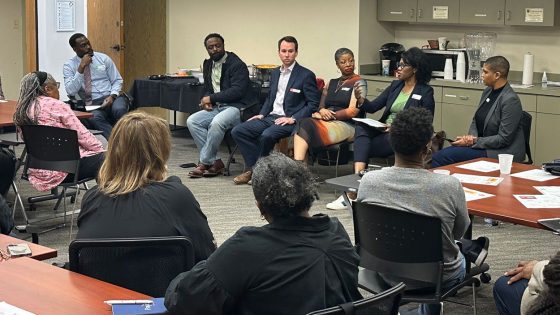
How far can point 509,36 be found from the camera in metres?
8.24

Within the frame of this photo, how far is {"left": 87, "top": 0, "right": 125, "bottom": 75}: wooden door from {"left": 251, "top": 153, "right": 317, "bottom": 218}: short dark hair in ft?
26.5

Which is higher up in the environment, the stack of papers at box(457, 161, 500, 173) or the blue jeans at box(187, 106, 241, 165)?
the stack of papers at box(457, 161, 500, 173)

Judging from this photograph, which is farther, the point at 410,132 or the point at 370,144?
the point at 370,144

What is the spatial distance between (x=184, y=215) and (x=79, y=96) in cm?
543

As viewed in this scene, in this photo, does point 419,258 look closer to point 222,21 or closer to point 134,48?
point 222,21

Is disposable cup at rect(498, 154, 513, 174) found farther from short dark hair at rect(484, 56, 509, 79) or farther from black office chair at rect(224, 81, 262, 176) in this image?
black office chair at rect(224, 81, 262, 176)

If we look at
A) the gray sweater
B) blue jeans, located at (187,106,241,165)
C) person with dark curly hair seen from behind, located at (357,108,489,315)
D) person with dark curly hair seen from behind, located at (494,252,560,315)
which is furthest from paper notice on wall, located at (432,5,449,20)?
person with dark curly hair seen from behind, located at (494,252,560,315)

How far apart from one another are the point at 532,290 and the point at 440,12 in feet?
19.4

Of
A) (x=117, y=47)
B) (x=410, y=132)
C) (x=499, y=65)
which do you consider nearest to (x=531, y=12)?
(x=499, y=65)

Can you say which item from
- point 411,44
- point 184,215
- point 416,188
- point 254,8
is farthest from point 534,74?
point 184,215

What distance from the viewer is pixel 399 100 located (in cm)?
697

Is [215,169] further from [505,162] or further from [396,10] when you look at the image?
[505,162]

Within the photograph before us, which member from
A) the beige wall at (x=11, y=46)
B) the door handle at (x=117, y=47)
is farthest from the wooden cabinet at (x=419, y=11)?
the beige wall at (x=11, y=46)

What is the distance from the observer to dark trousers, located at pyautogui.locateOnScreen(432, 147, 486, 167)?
6.41 meters
